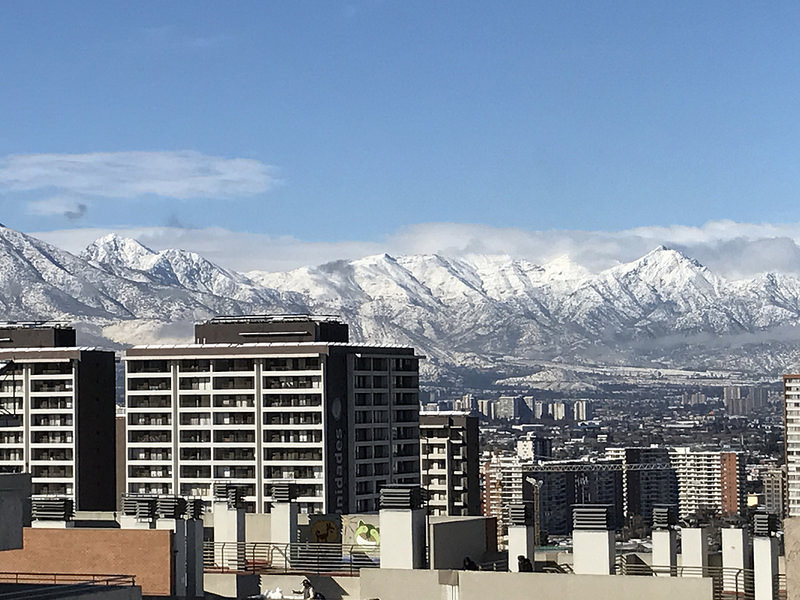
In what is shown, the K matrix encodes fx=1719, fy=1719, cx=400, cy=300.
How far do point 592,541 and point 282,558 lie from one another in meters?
14.0

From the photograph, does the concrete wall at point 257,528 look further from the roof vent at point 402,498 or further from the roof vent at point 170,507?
the roof vent at point 402,498

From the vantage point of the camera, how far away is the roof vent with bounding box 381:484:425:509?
41.8 m

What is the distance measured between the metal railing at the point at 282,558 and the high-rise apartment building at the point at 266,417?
3339 inches

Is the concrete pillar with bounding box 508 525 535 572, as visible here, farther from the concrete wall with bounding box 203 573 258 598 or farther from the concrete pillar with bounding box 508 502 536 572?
the concrete wall with bounding box 203 573 258 598

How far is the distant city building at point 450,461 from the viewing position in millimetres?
168875

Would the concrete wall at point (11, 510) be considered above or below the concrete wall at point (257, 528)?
above

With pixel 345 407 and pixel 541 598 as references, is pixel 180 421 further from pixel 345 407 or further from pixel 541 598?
pixel 541 598

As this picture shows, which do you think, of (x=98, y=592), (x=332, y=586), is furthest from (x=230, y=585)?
(x=98, y=592)

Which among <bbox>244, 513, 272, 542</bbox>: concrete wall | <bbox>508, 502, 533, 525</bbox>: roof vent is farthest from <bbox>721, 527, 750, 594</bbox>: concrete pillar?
<bbox>244, 513, 272, 542</bbox>: concrete wall

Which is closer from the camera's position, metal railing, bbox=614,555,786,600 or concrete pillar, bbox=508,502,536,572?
metal railing, bbox=614,555,786,600

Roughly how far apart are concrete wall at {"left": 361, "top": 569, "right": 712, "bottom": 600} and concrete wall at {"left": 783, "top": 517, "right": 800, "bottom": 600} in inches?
137

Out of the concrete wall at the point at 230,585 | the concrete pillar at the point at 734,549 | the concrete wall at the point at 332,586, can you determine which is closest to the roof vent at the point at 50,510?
the concrete wall at the point at 230,585

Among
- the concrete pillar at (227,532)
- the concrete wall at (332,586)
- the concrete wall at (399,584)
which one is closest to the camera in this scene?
the concrete wall at (399,584)

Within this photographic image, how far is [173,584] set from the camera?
1649 inches
